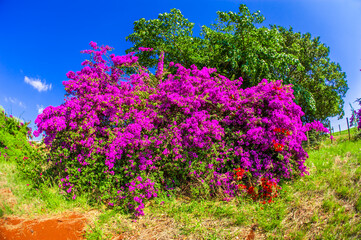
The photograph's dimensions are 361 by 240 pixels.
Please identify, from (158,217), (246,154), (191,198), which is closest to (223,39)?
(246,154)

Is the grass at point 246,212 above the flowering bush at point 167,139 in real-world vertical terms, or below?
below

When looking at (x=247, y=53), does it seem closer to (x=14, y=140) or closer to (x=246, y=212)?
(x=246, y=212)

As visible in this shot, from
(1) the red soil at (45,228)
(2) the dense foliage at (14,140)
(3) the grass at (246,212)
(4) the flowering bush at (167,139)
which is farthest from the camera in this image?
(2) the dense foliage at (14,140)

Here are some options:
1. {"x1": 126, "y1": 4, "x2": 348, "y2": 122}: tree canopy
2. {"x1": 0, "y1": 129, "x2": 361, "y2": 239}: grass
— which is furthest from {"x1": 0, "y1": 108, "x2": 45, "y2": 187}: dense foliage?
{"x1": 126, "y1": 4, "x2": 348, "y2": 122}: tree canopy

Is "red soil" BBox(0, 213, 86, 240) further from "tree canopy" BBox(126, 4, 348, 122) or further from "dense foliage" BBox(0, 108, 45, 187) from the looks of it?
"tree canopy" BBox(126, 4, 348, 122)

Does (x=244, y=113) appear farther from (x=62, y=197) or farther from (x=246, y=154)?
(x=62, y=197)

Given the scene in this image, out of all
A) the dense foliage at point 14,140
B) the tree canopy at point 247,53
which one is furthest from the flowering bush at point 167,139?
the tree canopy at point 247,53

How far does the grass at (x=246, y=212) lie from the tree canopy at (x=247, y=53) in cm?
548

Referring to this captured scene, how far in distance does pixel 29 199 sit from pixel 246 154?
222 inches

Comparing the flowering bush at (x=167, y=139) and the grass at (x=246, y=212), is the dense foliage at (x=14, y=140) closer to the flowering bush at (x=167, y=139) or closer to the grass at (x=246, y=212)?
the flowering bush at (x=167, y=139)

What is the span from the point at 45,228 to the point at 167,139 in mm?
3091

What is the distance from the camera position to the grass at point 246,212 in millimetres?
3834

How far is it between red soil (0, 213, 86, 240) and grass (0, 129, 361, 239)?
0.83ft

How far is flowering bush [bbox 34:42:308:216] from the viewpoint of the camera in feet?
17.3
